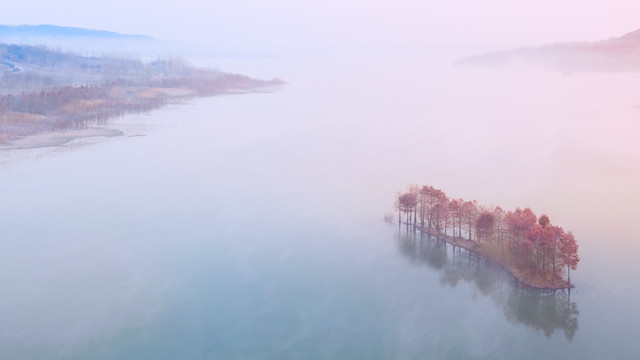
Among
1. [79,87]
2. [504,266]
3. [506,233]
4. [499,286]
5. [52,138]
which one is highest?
[79,87]

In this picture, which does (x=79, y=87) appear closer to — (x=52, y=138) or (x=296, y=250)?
(x=52, y=138)

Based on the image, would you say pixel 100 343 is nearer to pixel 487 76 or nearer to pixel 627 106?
pixel 627 106

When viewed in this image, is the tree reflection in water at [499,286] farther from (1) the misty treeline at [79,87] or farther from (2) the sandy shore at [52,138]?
(1) the misty treeline at [79,87]

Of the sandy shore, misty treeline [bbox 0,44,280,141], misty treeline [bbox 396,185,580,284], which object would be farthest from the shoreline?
misty treeline [bbox 0,44,280,141]

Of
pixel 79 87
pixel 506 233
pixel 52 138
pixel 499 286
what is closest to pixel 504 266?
pixel 499 286

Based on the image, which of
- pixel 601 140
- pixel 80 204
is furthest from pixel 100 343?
pixel 601 140

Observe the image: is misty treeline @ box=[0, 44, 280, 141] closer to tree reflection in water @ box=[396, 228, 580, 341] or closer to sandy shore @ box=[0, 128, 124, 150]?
sandy shore @ box=[0, 128, 124, 150]

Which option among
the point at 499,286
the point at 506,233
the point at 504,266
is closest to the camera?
the point at 499,286
